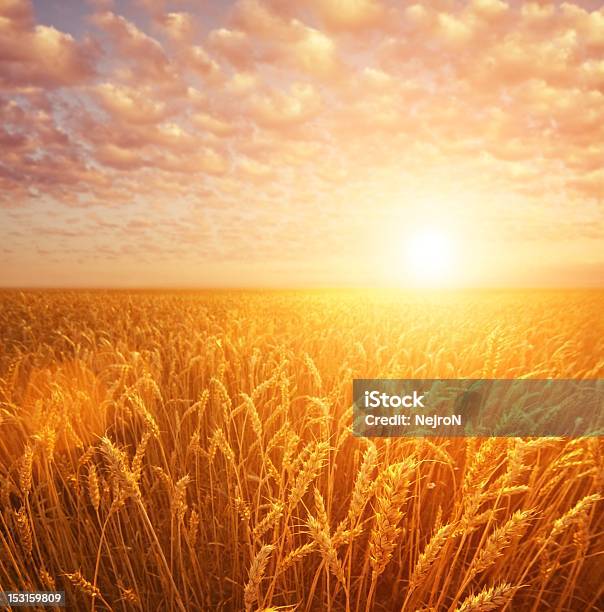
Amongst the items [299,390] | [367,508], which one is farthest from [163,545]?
[299,390]

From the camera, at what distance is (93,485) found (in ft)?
6.36

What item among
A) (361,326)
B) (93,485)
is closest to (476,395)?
A: (93,485)

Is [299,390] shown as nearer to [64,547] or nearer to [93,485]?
[64,547]

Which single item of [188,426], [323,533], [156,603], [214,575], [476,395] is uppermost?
[323,533]

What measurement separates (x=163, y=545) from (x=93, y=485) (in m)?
1.02

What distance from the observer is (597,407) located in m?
4.03

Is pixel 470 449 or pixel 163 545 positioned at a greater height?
pixel 470 449

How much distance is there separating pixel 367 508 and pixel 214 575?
1.01 meters

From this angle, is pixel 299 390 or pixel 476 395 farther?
pixel 299 390

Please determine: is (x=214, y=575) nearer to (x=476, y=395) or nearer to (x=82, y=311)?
(x=476, y=395)

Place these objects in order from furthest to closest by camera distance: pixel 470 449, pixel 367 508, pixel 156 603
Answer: pixel 367 508, pixel 156 603, pixel 470 449

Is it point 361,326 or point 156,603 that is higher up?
point 361,326

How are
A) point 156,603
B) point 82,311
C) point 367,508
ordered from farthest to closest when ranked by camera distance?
point 82,311, point 367,508, point 156,603

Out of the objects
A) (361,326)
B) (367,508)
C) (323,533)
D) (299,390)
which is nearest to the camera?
(323,533)
